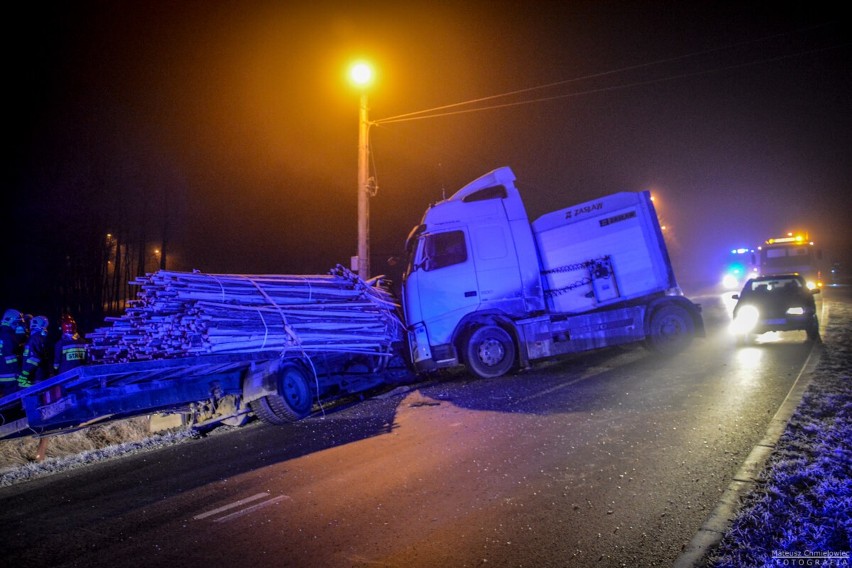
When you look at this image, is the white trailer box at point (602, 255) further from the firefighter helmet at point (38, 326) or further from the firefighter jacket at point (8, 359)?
the firefighter jacket at point (8, 359)

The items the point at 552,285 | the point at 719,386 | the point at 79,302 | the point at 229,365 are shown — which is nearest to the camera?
the point at 229,365

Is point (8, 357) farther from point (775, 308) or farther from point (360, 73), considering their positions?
point (775, 308)

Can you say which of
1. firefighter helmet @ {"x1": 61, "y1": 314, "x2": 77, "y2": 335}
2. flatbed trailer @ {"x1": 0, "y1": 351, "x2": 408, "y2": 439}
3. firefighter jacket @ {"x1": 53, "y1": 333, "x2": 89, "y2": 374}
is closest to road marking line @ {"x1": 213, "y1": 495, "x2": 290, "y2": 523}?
flatbed trailer @ {"x1": 0, "y1": 351, "x2": 408, "y2": 439}

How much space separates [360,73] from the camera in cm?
1192

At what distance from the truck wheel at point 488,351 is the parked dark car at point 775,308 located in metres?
6.17

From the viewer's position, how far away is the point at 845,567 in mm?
2789

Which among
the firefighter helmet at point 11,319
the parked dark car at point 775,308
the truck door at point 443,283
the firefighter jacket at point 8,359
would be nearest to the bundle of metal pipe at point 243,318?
the truck door at point 443,283

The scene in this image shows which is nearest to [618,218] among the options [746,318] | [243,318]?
[746,318]

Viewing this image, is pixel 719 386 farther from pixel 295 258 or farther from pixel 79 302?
pixel 295 258

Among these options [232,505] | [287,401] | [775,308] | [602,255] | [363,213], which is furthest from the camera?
[363,213]

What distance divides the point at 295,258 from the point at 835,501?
37.5m

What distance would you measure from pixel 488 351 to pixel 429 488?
5.30 m

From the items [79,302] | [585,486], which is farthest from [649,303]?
[79,302]

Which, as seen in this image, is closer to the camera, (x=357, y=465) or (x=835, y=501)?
(x=835, y=501)
